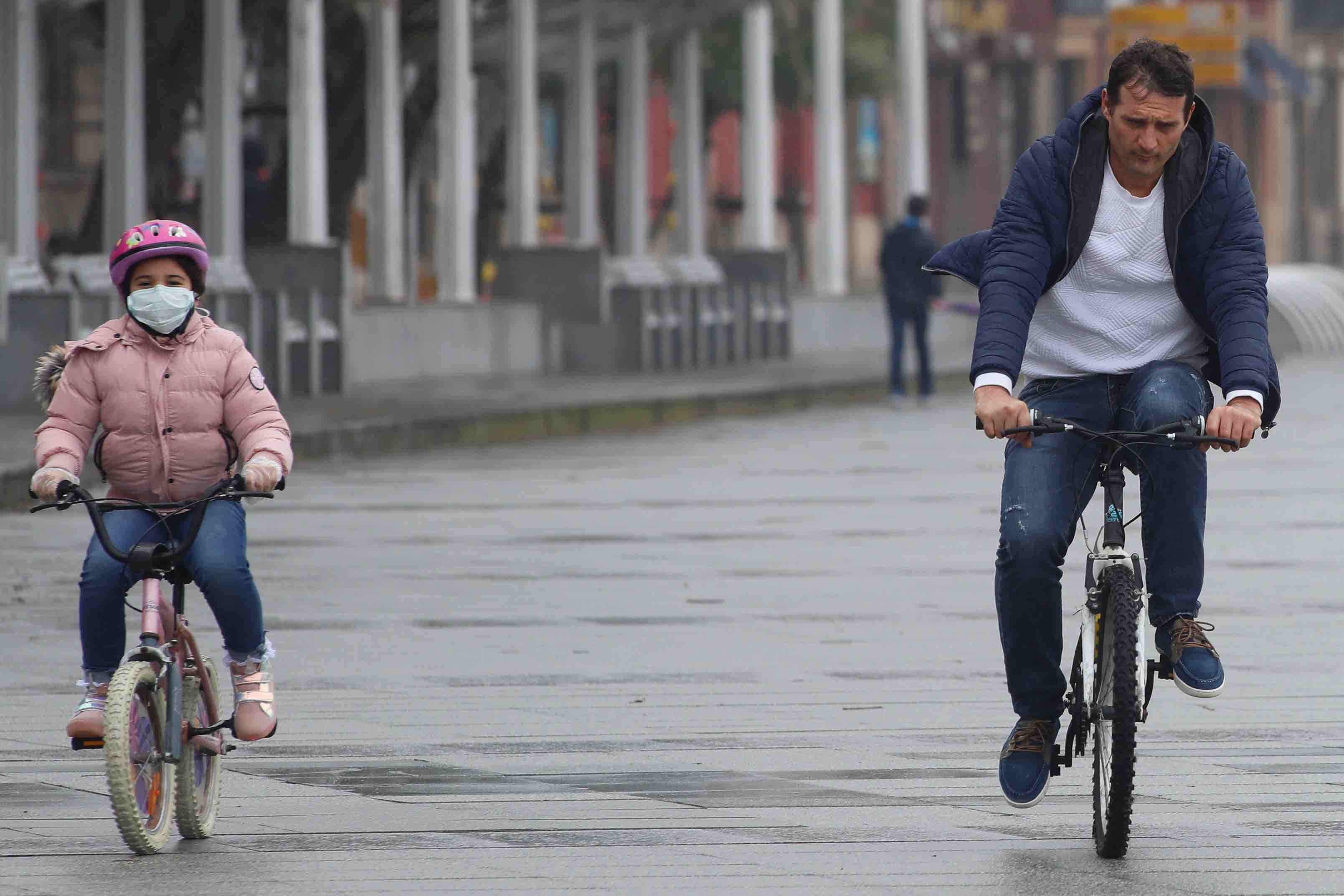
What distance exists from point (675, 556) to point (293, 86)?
1337cm

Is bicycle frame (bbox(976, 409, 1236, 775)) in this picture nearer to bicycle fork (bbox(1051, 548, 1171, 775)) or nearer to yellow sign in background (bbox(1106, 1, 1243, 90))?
bicycle fork (bbox(1051, 548, 1171, 775))

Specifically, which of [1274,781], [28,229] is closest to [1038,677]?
[1274,781]

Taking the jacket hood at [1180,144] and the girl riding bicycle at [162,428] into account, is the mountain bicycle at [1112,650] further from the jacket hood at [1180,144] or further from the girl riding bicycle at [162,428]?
the girl riding bicycle at [162,428]

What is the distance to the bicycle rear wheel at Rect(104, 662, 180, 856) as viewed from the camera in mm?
6168

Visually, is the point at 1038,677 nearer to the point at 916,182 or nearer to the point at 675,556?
the point at 675,556

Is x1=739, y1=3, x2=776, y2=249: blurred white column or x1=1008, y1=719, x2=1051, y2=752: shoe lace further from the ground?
x1=739, y1=3, x2=776, y2=249: blurred white column

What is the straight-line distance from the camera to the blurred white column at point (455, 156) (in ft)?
91.3

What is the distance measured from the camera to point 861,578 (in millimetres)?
12227

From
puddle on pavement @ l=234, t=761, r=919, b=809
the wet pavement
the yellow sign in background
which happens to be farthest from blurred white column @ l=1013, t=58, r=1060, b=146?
puddle on pavement @ l=234, t=761, r=919, b=809

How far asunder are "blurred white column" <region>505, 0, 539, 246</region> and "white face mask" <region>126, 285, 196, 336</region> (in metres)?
22.7

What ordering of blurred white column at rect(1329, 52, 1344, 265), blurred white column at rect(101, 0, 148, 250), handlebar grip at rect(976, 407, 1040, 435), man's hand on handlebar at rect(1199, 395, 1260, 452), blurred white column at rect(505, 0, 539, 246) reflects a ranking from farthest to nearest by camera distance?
1. blurred white column at rect(1329, 52, 1344, 265)
2. blurred white column at rect(505, 0, 539, 246)
3. blurred white column at rect(101, 0, 148, 250)
4. handlebar grip at rect(976, 407, 1040, 435)
5. man's hand on handlebar at rect(1199, 395, 1260, 452)

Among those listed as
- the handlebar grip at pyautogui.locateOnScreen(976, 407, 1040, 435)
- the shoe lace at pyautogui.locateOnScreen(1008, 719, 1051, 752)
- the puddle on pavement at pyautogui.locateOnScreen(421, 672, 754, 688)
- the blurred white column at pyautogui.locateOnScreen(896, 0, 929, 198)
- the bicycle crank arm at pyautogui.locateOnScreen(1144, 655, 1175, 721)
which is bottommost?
the puddle on pavement at pyautogui.locateOnScreen(421, 672, 754, 688)

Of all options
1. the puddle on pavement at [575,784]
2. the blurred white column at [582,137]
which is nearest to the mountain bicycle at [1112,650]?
the puddle on pavement at [575,784]

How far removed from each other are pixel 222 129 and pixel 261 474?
1854cm
